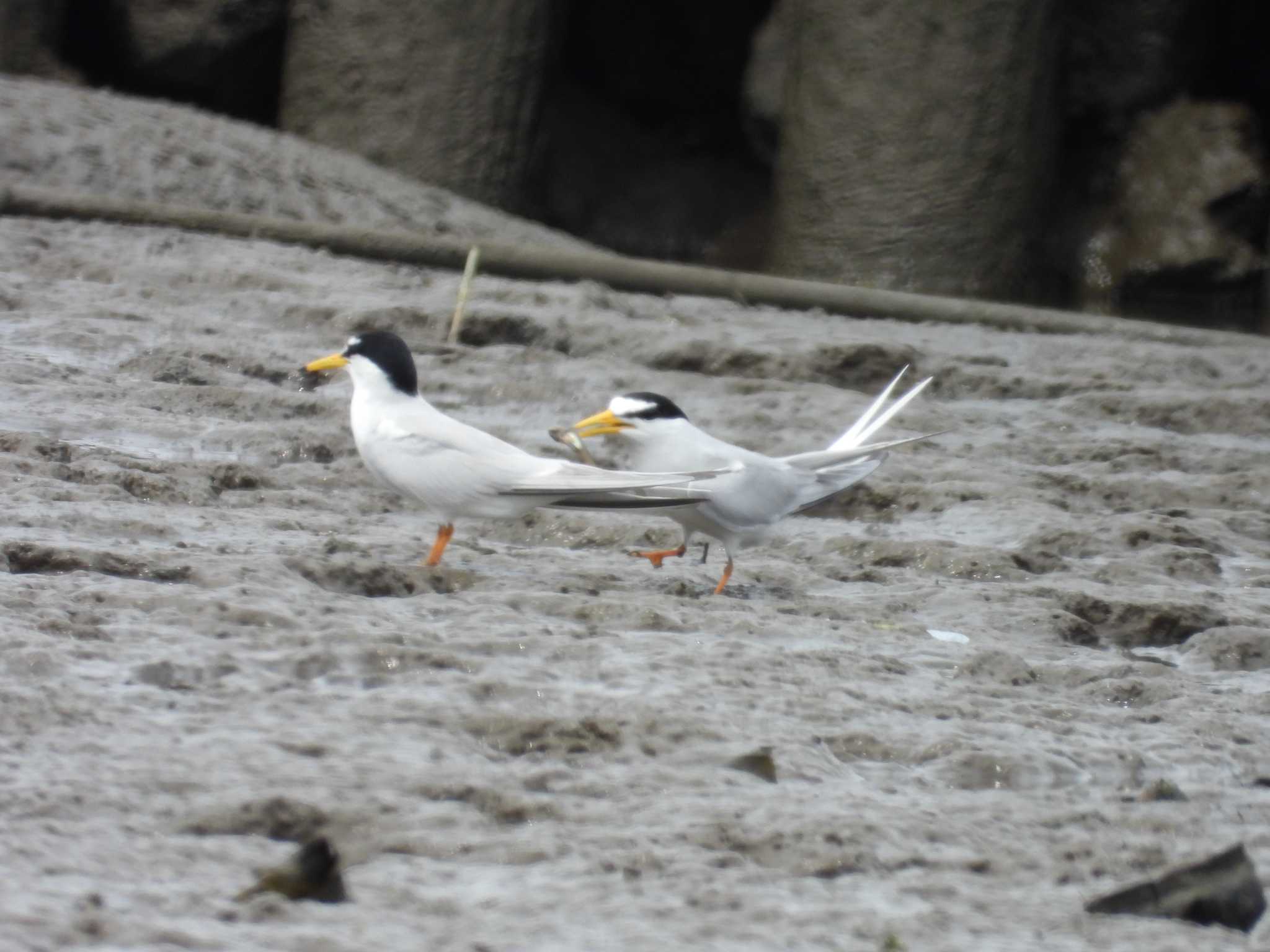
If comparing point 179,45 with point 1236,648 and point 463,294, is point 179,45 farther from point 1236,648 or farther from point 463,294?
point 1236,648

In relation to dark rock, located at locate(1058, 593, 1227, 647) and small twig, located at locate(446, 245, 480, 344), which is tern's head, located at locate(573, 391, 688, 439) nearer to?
dark rock, located at locate(1058, 593, 1227, 647)

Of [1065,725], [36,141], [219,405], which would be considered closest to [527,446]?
[219,405]

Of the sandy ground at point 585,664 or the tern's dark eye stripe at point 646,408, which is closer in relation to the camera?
the sandy ground at point 585,664

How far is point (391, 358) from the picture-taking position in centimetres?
357

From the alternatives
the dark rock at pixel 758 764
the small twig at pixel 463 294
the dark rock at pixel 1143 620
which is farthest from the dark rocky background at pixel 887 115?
the dark rock at pixel 758 764

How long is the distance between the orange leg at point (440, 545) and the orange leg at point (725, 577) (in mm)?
523

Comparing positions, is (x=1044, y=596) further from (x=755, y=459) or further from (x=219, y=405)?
(x=219, y=405)

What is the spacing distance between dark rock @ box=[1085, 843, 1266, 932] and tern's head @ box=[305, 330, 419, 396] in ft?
6.42

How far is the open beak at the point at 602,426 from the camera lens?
371 cm

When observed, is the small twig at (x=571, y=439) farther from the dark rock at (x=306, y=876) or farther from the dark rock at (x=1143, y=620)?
the dark rock at (x=306, y=876)

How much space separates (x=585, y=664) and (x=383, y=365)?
3.43 feet

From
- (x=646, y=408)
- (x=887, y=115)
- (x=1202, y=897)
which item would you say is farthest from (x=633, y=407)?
(x=887, y=115)

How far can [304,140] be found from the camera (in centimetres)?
933

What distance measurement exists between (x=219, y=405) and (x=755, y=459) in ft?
4.86
